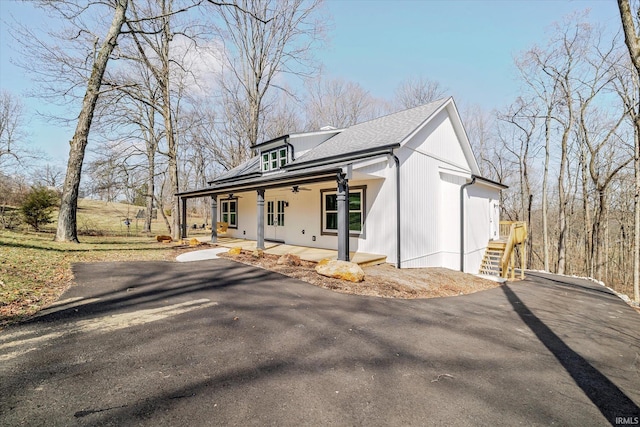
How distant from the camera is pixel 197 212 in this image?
150 ft

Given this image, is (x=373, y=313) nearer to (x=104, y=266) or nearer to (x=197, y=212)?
(x=104, y=266)

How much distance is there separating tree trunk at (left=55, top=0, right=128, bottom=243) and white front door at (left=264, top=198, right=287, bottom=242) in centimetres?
754

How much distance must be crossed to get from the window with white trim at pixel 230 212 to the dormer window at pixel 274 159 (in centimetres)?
301

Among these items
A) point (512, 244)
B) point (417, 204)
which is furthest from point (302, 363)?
point (512, 244)

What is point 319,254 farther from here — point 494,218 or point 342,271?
point 494,218

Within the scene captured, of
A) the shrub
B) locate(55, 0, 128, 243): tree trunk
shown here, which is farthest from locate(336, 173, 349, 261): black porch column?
the shrub

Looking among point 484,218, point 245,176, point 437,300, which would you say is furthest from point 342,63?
point 437,300

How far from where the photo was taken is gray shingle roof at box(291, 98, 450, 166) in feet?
32.8

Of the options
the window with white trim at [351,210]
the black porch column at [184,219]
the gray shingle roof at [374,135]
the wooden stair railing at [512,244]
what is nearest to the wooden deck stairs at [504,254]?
the wooden stair railing at [512,244]

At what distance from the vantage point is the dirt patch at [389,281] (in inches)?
249

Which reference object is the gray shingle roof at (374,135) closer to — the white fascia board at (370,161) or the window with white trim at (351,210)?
the white fascia board at (370,161)

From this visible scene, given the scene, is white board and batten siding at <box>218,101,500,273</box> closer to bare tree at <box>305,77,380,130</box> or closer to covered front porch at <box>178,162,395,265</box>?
covered front porch at <box>178,162,395,265</box>

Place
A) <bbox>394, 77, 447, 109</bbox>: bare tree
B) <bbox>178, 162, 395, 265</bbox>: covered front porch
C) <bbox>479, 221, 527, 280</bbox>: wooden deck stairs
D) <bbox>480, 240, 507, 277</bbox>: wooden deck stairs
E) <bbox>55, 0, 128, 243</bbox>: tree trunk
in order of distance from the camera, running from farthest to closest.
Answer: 1. <bbox>394, 77, 447, 109</bbox>: bare tree
2. <bbox>480, 240, 507, 277</bbox>: wooden deck stairs
3. <bbox>479, 221, 527, 280</bbox>: wooden deck stairs
4. <bbox>55, 0, 128, 243</bbox>: tree trunk
5. <bbox>178, 162, 395, 265</bbox>: covered front porch

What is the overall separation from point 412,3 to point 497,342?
13.7 metres
